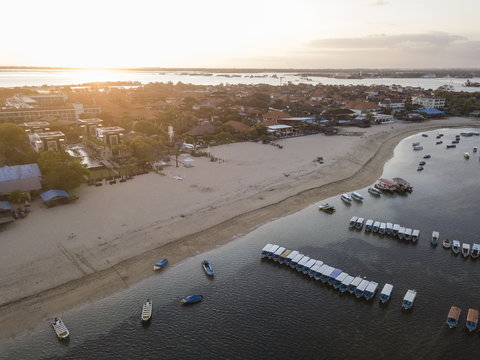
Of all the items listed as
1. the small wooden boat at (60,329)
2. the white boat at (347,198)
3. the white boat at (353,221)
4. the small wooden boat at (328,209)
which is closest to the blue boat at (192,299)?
the small wooden boat at (60,329)

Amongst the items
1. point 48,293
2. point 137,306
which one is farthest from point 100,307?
point 48,293

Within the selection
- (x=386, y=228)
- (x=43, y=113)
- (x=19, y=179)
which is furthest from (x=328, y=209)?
(x=43, y=113)

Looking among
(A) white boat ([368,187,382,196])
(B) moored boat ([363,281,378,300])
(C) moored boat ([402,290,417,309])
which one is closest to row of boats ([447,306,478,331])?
(C) moored boat ([402,290,417,309])

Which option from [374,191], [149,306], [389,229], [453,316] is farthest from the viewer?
[374,191]

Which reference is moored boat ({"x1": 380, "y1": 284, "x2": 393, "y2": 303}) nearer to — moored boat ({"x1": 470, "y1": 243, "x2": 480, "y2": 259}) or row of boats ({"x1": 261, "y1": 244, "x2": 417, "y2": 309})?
row of boats ({"x1": 261, "y1": 244, "x2": 417, "y2": 309})

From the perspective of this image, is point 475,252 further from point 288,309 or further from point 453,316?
point 288,309
